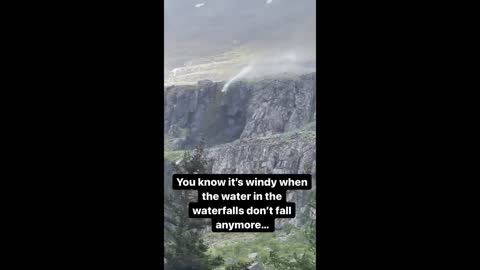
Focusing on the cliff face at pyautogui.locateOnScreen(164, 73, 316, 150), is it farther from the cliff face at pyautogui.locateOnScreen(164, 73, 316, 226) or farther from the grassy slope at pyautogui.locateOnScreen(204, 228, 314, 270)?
the grassy slope at pyautogui.locateOnScreen(204, 228, 314, 270)

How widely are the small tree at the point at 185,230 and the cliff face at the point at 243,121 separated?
0.06 metres

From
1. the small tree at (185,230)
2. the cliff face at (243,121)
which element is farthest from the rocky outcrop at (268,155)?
the small tree at (185,230)

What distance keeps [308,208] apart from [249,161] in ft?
1.38

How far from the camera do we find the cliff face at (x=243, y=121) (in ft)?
10.5

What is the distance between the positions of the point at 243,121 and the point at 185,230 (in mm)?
704

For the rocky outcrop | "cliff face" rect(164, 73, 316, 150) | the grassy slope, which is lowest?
the grassy slope

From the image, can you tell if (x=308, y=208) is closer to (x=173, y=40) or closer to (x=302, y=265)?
(x=302, y=265)

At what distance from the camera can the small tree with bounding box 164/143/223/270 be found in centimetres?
321

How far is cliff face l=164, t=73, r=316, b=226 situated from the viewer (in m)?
3.21

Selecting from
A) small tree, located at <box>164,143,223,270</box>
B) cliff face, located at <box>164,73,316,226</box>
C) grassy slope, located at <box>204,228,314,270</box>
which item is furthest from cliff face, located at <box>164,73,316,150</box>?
grassy slope, located at <box>204,228,314,270</box>

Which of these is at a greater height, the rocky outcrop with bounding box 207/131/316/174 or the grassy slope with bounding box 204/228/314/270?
the rocky outcrop with bounding box 207/131/316/174

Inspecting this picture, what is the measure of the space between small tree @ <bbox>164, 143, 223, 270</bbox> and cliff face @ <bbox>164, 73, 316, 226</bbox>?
2.5 inches

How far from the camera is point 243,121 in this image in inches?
129

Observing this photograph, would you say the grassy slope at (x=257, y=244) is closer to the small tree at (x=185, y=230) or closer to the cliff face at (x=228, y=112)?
the small tree at (x=185, y=230)
